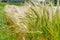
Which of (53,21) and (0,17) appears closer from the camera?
(53,21)

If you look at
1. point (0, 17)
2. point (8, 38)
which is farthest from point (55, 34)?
point (0, 17)

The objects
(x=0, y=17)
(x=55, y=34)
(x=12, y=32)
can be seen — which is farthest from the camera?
(x=0, y=17)

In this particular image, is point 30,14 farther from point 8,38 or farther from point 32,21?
point 8,38

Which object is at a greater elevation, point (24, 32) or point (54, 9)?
point (54, 9)

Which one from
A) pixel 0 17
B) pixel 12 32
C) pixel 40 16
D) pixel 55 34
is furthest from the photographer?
pixel 0 17

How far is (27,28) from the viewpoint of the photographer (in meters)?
4.93

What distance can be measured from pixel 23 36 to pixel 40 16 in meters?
0.46

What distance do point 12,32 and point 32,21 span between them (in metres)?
0.73

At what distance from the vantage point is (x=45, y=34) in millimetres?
4660

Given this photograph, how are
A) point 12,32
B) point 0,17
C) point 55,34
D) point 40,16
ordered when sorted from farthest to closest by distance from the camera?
point 0,17
point 12,32
point 40,16
point 55,34

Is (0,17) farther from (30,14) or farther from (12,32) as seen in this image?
(30,14)

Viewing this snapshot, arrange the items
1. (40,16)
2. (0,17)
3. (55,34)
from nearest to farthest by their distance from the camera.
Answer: (55,34)
(40,16)
(0,17)

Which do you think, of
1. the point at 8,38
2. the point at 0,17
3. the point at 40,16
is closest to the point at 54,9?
the point at 40,16

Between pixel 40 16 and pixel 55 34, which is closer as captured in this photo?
pixel 55 34
